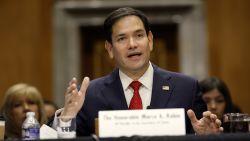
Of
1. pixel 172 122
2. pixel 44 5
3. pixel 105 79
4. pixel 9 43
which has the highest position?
pixel 44 5

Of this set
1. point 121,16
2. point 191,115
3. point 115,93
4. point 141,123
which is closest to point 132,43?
point 121,16

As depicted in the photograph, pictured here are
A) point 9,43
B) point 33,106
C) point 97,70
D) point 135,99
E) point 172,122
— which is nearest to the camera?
point 172,122

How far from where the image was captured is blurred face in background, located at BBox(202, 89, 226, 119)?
5.27 metres

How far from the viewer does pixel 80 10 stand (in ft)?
23.7

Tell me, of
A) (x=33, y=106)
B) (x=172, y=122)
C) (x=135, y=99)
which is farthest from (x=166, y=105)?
(x=33, y=106)

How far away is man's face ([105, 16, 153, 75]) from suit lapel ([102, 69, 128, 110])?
87mm

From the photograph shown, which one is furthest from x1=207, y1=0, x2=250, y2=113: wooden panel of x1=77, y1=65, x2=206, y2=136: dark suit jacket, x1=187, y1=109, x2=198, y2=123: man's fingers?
x1=187, y1=109, x2=198, y2=123: man's fingers

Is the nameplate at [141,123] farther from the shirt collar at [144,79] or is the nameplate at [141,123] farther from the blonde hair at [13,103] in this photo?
the blonde hair at [13,103]

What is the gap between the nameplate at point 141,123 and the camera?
9.42 ft

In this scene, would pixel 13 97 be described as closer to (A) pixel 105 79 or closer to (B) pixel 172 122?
(A) pixel 105 79

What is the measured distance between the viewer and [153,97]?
3.59 metres

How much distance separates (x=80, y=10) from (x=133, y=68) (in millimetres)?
→ 3682

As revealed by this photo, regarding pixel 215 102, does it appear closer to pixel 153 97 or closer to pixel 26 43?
pixel 153 97

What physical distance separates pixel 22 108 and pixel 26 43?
2270 mm
